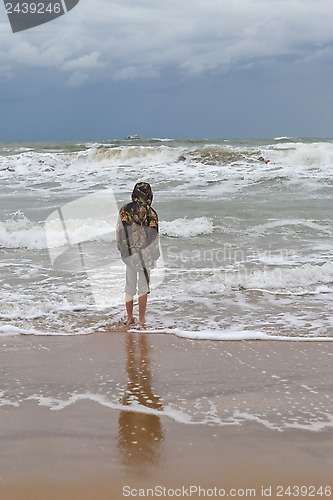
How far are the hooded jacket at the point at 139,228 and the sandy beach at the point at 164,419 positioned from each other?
1127 mm

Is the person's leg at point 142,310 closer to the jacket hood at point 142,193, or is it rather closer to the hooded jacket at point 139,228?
the hooded jacket at point 139,228

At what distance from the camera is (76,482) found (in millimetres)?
3045

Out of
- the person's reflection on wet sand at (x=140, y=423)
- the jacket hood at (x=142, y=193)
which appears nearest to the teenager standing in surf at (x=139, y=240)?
the jacket hood at (x=142, y=193)

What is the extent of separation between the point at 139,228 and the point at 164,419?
287cm

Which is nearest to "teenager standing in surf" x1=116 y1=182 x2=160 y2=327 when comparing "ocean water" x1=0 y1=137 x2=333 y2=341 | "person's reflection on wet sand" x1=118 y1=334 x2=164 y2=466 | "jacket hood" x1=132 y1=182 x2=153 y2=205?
"jacket hood" x1=132 y1=182 x2=153 y2=205

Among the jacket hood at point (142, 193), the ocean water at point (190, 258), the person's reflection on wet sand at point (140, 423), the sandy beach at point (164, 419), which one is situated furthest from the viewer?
the ocean water at point (190, 258)

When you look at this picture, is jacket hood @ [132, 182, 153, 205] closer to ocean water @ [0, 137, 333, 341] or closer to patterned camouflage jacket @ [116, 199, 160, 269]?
patterned camouflage jacket @ [116, 199, 160, 269]

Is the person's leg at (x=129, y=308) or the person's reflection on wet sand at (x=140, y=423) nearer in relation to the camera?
the person's reflection on wet sand at (x=140, y=423)

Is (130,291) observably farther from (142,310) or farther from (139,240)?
(139,240)

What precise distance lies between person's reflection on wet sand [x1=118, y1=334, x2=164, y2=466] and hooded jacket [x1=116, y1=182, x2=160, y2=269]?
5.16ft

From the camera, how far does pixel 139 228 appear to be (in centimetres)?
638

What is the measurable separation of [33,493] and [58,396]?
1.32m

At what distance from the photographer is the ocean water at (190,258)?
6.64 meters

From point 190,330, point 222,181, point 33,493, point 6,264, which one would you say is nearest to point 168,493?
point 33,493
